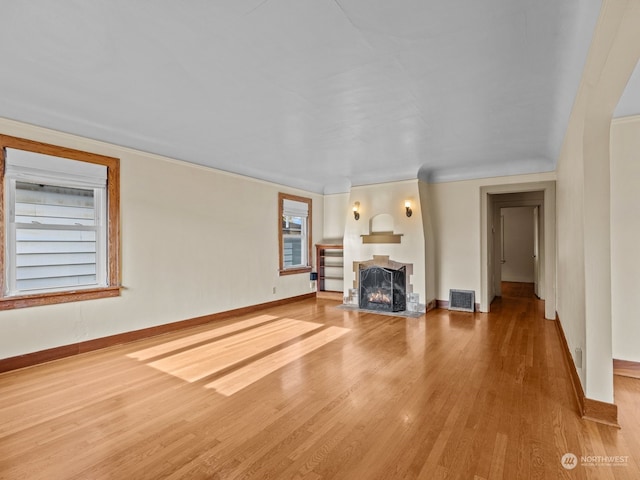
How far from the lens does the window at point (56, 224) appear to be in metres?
3.33

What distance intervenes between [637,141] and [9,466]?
215 inches

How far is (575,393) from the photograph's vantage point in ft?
8.75

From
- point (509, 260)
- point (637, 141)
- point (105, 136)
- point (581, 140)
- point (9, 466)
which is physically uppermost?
point (105, 136)

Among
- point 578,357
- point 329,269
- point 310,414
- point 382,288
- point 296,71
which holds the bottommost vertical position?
point 310,414

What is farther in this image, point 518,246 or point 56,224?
point 518,246

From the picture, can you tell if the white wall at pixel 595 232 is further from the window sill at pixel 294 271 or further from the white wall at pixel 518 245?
the white wall at pixel 518 245

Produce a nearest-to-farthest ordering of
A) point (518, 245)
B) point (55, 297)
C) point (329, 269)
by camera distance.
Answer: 1. point (55, 297)
2. point (329, 269)
3. point (518, 245)

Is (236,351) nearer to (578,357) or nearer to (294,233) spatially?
(578,357)

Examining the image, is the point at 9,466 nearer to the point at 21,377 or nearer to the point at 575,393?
the point at 21,377

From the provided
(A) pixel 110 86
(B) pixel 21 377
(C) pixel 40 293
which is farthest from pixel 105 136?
(B) pixel 21 377

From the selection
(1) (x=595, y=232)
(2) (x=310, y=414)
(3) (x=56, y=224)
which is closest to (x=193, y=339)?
(3) (x=56, y=224)

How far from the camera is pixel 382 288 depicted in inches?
240

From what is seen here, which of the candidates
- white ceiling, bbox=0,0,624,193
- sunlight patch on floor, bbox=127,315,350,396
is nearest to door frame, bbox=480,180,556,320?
white ceiling, bbox=0,0,624,193

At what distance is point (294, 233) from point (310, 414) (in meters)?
5.04
